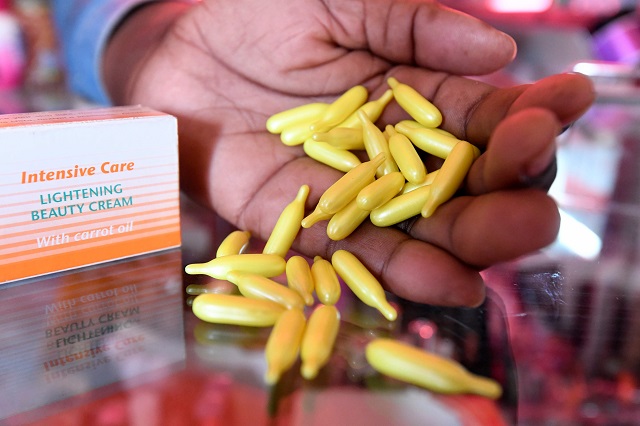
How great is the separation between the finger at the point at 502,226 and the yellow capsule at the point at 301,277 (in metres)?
0.12

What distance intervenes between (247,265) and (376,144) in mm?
191

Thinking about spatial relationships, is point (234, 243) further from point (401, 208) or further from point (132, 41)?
point (132, 41)

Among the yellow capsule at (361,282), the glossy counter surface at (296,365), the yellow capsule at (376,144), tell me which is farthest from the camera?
the yellow capsule at (376,144)

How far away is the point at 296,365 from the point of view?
0.42 meters

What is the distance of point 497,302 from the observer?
0.51 m

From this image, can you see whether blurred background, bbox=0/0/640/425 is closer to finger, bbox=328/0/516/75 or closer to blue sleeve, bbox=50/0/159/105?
blue sleeve, bbox=50/0/159/105

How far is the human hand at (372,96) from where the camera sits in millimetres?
433

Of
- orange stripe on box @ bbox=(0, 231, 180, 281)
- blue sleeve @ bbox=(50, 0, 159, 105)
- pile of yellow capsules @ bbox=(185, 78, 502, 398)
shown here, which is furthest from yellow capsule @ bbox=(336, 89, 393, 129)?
blue sleeve @ bbox=(50, 0, 159, 105)

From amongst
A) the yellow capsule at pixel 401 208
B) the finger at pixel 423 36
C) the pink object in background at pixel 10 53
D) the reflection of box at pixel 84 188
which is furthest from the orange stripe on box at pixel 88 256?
the pink object in background at pixel 10 53

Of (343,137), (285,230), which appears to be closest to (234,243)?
(285,230)

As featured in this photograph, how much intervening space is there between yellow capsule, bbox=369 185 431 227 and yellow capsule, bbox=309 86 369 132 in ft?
0.54

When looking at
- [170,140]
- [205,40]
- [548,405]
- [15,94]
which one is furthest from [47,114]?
[15,94]

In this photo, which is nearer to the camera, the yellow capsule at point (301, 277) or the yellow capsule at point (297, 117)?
the yellow capsule at point (301, 277)

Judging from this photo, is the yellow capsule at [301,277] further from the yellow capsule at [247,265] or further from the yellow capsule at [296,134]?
the yellow capsule at [296,134]
